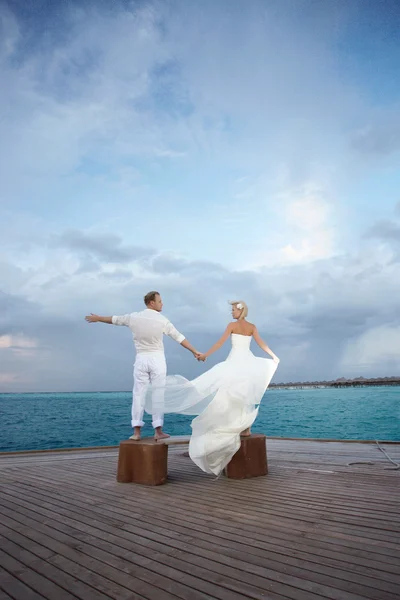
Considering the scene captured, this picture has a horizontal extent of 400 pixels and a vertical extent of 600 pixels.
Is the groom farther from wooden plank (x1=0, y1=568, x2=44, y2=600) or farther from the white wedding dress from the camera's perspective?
wooden plank (x1=0, y1=568, x2=44, y2=600)

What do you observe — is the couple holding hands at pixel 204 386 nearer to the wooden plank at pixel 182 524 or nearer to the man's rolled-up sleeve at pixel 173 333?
the man's rolled-up sleeve at pixel 173 333

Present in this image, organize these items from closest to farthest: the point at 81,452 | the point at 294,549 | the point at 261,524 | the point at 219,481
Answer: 1. the point at 294,549
2. the point at 261,524
3. the point at 219,481
4. the point at 81,452

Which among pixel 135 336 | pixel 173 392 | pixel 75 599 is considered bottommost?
pixel 75 599

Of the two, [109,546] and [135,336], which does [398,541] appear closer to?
[109,546]

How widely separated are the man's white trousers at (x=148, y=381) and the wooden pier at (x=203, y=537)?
896 mm

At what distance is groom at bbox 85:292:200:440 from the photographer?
18.4 feet

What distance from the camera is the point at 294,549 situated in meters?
2.88

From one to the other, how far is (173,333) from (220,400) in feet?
3.90

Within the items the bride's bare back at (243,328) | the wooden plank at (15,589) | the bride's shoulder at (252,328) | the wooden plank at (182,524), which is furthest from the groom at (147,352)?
the wooden plank at (15,589)

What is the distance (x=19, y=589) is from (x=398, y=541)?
2634mm

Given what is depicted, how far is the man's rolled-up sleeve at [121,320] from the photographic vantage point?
18.9ft

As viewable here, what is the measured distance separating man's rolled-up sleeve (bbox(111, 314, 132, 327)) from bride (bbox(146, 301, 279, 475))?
1.01 m

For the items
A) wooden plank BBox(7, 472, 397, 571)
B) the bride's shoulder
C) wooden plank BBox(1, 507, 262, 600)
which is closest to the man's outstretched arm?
the bride's shoulder

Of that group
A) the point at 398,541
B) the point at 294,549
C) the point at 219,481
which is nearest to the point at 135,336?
the point at 219,481
